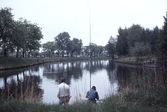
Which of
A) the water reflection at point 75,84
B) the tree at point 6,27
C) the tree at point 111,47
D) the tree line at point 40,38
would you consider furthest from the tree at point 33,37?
the tree at point 111,47

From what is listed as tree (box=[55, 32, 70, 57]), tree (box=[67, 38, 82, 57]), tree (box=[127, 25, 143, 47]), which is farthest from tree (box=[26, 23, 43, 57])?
tree (box=[67, 38, 82, 57])

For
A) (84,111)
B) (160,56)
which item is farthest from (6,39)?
(84,111)

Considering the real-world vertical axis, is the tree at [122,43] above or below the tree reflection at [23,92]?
above

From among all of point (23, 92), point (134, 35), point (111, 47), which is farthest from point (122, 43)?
point (23, 92)

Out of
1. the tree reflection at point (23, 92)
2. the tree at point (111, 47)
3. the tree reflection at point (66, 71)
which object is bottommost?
the tree reflection at point (66, 71)

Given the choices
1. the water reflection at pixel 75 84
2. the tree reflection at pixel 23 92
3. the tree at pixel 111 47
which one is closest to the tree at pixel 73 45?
the tree at pixel 111 47

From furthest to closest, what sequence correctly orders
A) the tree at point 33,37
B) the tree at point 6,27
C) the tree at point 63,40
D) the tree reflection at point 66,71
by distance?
the tree at point 63,40 < the tree at point 33,37 < the tree at point 6,27 < the tree reflection at point 66,71

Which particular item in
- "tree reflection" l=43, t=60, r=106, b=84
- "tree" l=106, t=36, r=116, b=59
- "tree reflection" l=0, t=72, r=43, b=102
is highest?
"tree" l=106, t=36, r=116, b=59

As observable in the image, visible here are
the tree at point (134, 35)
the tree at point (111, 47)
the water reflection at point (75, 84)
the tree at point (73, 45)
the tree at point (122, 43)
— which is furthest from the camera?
the tree at point (73, 45)

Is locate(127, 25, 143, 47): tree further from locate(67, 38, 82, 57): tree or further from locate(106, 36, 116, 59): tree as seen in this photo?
locate(67, 38, 82, 57): tree

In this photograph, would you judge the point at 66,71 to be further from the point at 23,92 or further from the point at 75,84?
the point at 23,92

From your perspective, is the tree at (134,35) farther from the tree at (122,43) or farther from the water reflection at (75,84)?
the water reflection at (75,84)

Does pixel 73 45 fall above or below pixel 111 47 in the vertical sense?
above

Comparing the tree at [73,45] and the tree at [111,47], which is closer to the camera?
the tree at [111,47]
